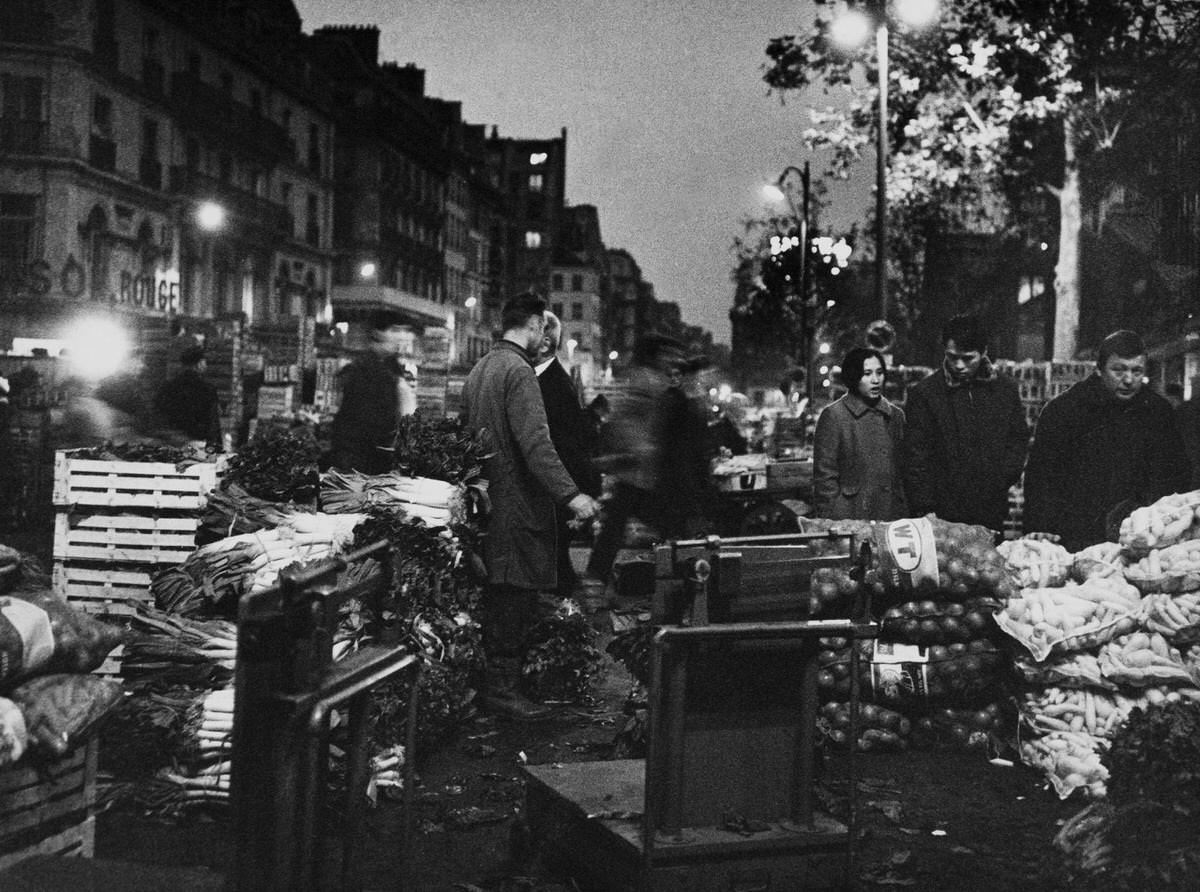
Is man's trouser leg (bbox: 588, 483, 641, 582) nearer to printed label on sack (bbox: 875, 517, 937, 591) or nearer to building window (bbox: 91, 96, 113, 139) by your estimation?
printed label on sack (bbox: 875, 517, 937, 591)

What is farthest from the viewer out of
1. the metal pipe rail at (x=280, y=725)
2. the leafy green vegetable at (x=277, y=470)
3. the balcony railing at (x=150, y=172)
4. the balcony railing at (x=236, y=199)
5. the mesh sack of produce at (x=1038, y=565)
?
the balcony railing at (x=236, y=199)

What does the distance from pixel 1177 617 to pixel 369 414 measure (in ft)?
17.3

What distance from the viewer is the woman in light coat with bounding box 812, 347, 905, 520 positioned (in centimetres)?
864

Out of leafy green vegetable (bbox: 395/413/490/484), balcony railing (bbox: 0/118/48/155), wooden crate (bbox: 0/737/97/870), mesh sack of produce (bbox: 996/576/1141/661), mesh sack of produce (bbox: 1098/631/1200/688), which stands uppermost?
balcony railing (bbox: 0/118/48/155)

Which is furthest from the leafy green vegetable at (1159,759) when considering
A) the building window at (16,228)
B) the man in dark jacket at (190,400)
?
the building window at (16,228)

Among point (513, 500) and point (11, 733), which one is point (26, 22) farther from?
point (11, 733)

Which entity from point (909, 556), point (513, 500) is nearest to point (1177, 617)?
point (909, 556)

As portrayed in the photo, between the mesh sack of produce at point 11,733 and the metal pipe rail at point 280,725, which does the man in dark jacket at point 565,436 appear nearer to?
the mesh sack of produce at point 11,733

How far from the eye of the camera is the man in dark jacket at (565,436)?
8.41 m

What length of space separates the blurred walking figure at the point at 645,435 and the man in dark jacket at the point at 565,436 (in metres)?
0.34

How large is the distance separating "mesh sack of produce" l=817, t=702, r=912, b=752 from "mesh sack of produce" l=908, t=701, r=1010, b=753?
8cm

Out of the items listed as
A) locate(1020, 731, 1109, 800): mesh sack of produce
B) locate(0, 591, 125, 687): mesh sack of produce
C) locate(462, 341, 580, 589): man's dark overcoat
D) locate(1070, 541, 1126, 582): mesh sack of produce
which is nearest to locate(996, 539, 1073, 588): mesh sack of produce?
locate(1070, 541, 1126, 582): mesh sack of produce

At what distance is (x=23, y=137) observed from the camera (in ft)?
126

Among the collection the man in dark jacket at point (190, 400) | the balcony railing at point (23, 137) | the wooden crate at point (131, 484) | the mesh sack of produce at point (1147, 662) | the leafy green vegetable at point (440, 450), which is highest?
the balcony railing at point (23, 137)
